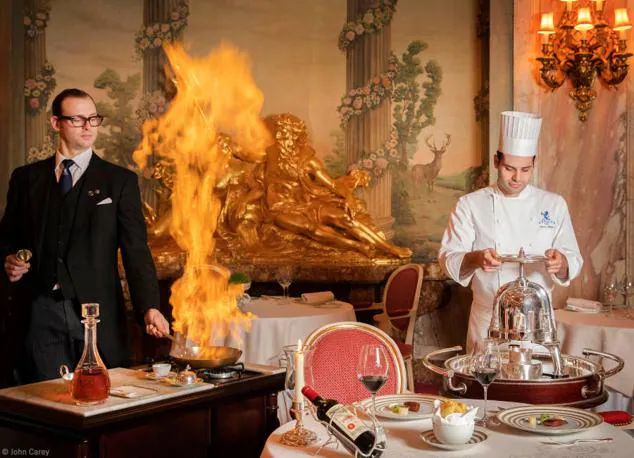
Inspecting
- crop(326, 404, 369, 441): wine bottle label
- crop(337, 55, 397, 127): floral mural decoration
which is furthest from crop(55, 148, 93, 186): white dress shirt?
crop(337, 55, 397, 127): floral mural decoration

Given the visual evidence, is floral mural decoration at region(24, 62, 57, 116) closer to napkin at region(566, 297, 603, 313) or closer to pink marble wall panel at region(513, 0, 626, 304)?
pink marble wall panel at region(513, 0, 626, 304)

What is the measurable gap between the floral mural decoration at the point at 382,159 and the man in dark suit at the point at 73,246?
400cm

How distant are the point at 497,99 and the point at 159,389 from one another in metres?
4.42

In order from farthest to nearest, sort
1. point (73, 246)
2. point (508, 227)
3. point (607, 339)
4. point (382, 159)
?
point (382, 159) → point (607, 339) → point (508, 227) → point (73, 246)

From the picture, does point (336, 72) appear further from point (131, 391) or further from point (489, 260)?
point (131, 391)

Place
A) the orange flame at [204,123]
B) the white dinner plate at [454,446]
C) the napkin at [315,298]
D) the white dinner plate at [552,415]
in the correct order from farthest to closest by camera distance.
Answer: the orange flame at [204,123], the napkin at [315,298], the white dinner plate at [552,415], the white dinner plate at [454,446]

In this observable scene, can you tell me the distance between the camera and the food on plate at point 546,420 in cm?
232

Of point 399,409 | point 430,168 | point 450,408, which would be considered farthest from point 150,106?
point 450,408

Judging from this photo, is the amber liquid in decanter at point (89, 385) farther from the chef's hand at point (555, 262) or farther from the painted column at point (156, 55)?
the painted column at point (156, 55)

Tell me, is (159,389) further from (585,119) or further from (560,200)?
(585,119)

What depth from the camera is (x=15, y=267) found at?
10.3 ft

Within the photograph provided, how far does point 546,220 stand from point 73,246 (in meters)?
1.97

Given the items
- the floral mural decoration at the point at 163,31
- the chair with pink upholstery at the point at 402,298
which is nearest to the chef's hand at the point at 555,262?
the chair with pink upholstery at the point at 402,298

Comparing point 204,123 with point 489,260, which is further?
point 204,123
